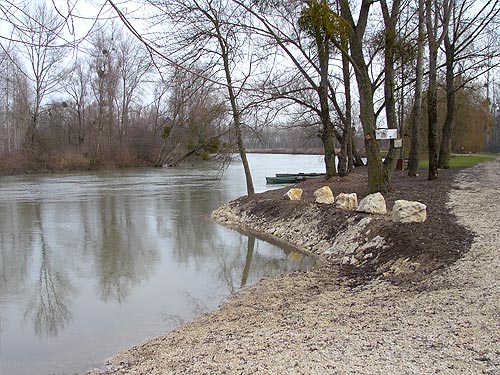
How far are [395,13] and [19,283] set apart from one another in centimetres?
986

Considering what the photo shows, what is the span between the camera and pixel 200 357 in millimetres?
4523

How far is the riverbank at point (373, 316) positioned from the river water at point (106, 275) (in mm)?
655

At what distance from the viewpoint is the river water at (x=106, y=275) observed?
19.6 feet

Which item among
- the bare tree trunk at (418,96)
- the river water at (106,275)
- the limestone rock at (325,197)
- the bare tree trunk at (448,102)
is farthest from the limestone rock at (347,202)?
the bare tree trunk at (448,102)

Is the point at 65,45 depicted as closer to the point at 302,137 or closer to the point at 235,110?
the point at 235,110

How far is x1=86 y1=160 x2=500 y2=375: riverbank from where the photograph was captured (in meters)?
3.79

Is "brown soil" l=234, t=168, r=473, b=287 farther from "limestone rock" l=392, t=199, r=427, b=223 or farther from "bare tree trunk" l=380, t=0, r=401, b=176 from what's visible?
"bare tree trunk" l=380, t=0, r=401, b=176

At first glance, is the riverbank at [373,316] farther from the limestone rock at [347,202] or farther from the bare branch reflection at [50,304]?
the bare branch reflection at [50,304]

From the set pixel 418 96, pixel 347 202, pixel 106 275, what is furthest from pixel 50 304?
pixel 418 96

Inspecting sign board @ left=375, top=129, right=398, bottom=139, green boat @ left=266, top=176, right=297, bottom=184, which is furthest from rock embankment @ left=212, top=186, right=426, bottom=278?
green boat @ left=266, top=176, right=297, bottom=184

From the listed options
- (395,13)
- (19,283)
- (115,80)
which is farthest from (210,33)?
(115,80)

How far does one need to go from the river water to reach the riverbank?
65 centimetres

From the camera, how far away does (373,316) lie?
16.5 ft

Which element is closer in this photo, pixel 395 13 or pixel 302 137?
pixel 395 13
